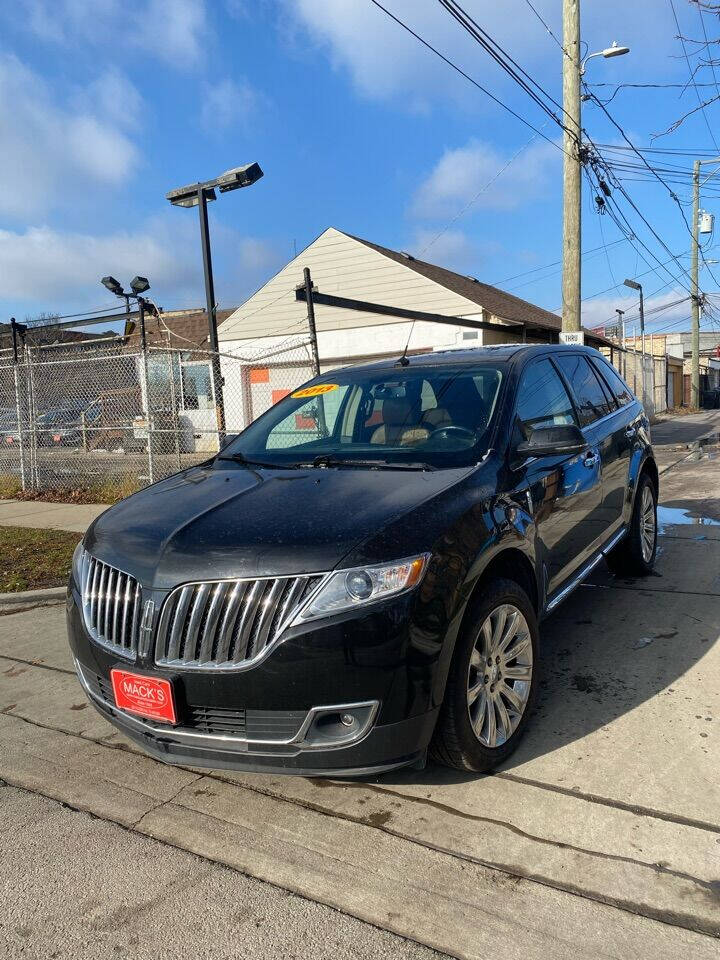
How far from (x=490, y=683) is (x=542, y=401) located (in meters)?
1.71

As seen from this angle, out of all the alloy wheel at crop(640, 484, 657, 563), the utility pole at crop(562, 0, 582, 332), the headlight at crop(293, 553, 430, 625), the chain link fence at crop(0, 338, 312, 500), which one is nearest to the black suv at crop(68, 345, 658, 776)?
the headlight at crop(293, 553, 430, 625)

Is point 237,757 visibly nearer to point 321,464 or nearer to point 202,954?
point 202,954

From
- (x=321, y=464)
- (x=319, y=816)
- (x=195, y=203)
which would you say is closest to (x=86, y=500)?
(x=195, y=203)

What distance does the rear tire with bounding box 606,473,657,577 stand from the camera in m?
5.38

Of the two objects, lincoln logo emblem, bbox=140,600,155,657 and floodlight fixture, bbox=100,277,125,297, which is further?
floodlight fixture, bbox=100,277,125,297

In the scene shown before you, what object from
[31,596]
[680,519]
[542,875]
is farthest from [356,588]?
[680,519]

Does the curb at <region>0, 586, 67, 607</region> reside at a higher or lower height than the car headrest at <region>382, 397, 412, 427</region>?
lower

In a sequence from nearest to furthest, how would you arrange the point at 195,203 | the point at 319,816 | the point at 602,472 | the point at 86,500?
the point at 319,816 < the point at 602,472 < the point at 86,500 < the point at 195,203

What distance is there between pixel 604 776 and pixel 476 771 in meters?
0.53

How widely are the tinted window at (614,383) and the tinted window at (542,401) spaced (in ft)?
3.77

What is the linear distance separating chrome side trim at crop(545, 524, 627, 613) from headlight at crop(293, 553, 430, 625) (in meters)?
1.39

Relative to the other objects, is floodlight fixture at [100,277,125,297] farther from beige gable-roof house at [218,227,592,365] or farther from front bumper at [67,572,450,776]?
front bumper at [67,572,450,776]

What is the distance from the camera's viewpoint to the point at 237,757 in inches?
96.3

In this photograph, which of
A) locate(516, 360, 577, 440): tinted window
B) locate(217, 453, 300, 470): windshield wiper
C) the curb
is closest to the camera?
locate(217, 453, 300, 470): windshield wiper
